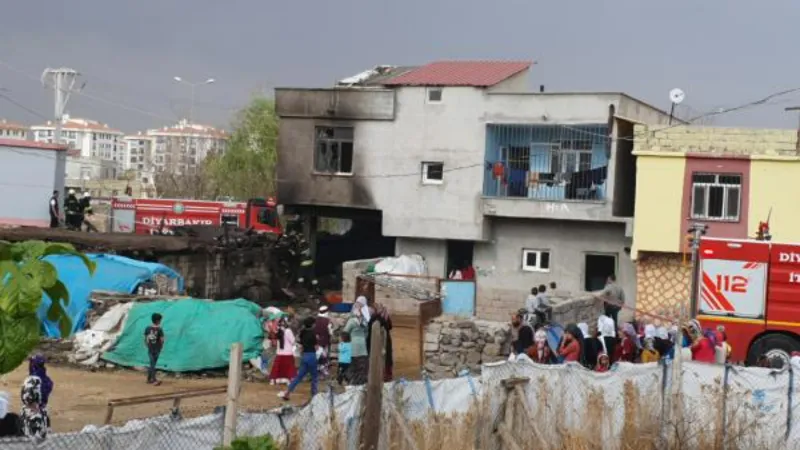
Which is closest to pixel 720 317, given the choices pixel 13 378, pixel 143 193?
pixel 13 378

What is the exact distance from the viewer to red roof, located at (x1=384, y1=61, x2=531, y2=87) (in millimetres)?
37531

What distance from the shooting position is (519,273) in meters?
37.4

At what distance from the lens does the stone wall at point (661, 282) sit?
108ft

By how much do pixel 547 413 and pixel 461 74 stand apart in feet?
83.8

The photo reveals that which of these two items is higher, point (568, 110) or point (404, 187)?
point (568, 110)

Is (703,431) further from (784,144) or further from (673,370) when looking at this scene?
(784,144)

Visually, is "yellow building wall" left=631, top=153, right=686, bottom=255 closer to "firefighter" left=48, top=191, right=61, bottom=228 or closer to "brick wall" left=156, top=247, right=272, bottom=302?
"brick wall" left=156, top=247, right=272, bottom=302

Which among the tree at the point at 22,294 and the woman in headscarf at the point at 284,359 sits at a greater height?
the tree at the point at 22,294

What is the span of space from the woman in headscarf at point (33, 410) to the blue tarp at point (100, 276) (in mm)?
11605

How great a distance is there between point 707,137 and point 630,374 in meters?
18.8

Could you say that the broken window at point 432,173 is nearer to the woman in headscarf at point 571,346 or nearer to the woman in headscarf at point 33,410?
the woman in headscarf at point 571,346

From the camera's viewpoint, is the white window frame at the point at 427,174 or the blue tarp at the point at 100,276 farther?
the white window frame at the point at 427,174

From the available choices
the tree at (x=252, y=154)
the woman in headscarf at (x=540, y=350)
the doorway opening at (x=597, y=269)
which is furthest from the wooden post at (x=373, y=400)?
the tree at (x=252, y=154)

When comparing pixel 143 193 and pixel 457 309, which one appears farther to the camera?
pixel 143 193
